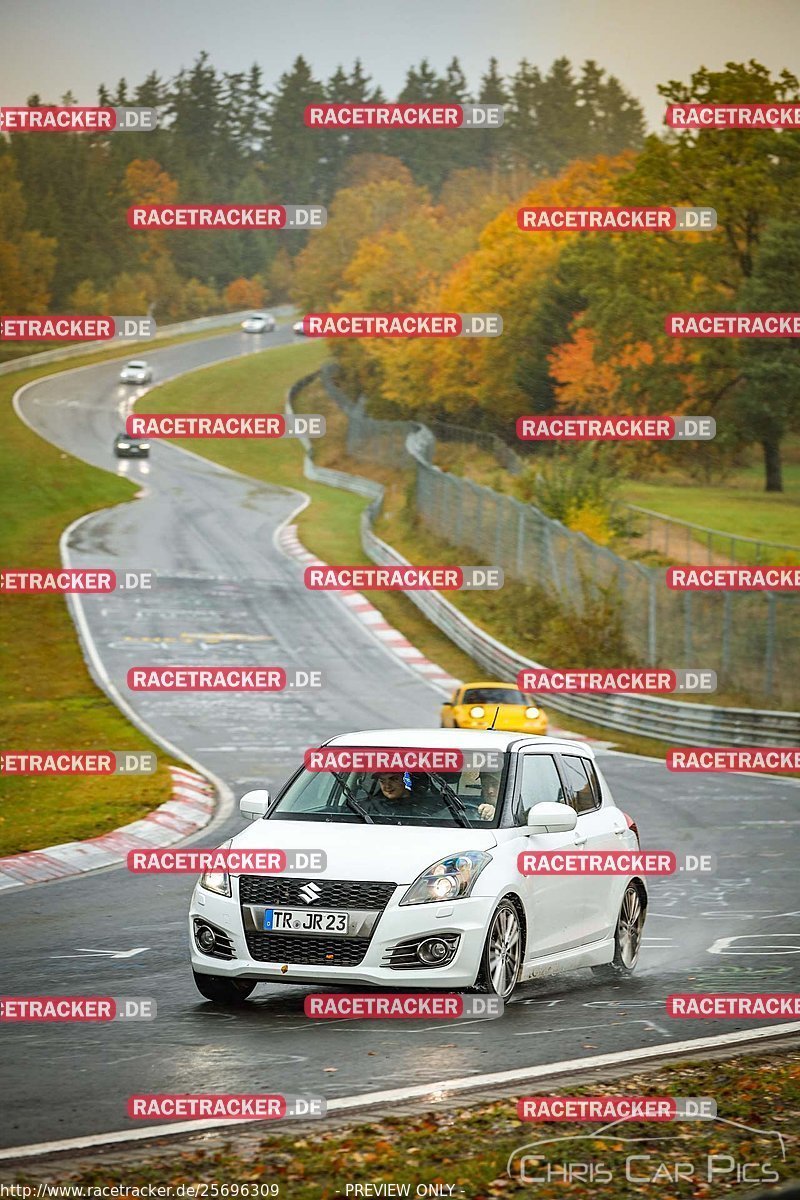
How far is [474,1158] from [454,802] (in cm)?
401

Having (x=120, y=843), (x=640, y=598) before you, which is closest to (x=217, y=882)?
(x=120, y=843)

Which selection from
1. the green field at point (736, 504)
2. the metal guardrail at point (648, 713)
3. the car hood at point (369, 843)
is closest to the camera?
the car hood at point (369, 843)

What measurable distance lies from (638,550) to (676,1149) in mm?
42038

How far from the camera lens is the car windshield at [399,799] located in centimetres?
1034

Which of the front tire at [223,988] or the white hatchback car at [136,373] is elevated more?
the white hatchback car at [136,373]

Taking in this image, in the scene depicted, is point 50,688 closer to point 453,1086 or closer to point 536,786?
point 536,786

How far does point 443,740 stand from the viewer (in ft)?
35.7

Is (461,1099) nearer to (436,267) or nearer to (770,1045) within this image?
(770,1045)

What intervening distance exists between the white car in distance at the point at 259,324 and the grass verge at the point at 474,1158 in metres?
126
